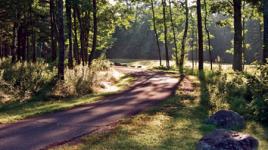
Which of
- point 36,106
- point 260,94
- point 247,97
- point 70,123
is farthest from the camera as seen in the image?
point 247,97

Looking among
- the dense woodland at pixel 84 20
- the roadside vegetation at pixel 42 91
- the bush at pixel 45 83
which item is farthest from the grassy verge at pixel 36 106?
the dense woodland at pixel 84 20

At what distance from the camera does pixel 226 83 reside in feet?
71.3

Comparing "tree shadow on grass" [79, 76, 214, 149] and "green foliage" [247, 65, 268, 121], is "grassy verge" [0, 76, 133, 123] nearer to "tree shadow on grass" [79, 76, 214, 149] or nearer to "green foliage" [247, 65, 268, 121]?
"tree shadow on grass" [79, 76, 214, 149]

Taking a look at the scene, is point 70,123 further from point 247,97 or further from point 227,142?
point 247,97

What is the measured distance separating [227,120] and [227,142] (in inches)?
177

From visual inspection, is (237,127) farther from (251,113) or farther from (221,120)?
(251,113)

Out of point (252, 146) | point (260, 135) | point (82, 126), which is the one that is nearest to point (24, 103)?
point (82, 126)

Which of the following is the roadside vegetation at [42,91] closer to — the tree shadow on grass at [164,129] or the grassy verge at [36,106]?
the grassy verge at [36,106]

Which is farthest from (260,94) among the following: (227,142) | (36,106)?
(36,106)

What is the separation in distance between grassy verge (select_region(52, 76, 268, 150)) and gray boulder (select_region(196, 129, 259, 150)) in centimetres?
140

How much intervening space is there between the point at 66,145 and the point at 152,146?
219 cm

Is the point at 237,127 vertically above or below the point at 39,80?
below

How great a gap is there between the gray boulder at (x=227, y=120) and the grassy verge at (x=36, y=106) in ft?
19.8

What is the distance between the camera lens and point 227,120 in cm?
1330
